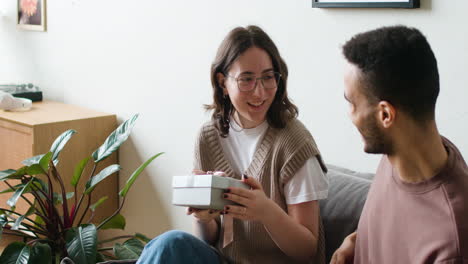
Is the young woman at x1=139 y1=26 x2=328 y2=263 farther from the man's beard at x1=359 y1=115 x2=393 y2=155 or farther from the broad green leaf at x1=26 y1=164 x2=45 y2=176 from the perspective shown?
the broad green leaf at x1=26 y1=164 x2=45 y2=176

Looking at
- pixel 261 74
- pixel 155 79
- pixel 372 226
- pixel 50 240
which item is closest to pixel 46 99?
pixel 155 79

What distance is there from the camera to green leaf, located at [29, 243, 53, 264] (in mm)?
2191

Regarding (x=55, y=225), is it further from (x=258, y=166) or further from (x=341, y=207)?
(x=341, y=207)

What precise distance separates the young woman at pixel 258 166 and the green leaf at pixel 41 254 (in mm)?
736

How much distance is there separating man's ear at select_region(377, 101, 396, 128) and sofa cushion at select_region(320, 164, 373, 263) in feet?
1.83

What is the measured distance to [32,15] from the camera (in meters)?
3.52

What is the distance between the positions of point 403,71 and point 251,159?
72 centimetres

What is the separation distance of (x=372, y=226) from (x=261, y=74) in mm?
550

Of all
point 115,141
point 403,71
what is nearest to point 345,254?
point 403,71

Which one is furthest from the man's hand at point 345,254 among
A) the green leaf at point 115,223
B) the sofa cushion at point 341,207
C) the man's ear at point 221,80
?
the green leaf at point 115,223

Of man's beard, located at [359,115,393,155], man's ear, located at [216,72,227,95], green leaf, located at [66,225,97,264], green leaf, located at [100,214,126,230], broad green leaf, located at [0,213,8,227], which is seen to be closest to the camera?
man's beard, located at [359,115,393,155]

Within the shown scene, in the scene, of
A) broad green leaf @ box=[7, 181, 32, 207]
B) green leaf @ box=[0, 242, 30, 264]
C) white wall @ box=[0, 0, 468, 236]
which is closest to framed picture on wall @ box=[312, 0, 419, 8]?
white wall @ box=[0, 0, 468, 236]

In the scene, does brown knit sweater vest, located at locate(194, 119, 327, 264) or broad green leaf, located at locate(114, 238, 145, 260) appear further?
broad green leaf, located at locate(114, 238, 145, 260)

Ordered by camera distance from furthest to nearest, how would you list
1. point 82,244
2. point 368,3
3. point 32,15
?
point 32,15 < point 82,244 < point 368,3
